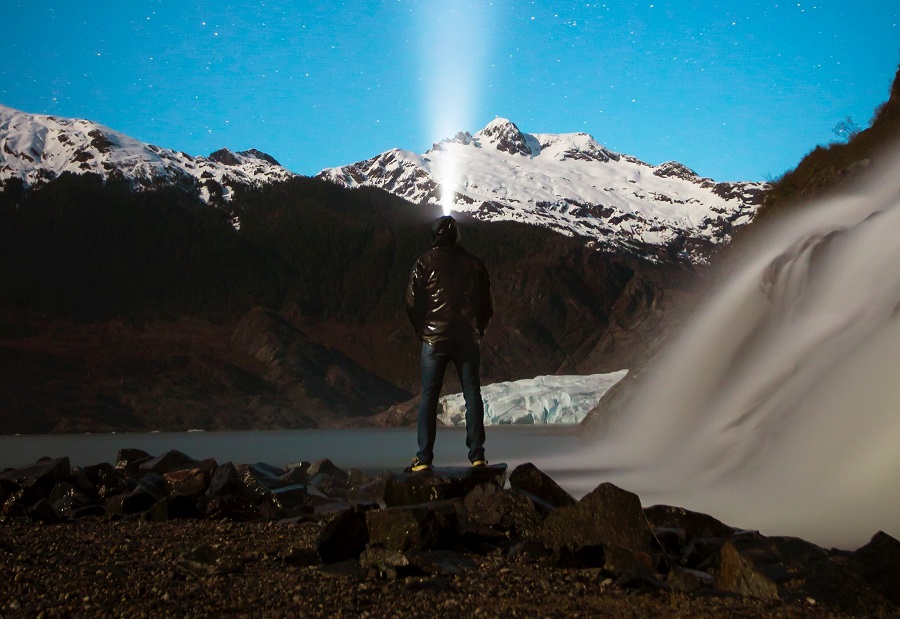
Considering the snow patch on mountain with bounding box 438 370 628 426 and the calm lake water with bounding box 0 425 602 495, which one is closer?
the calm lake water with bounding box 0 425 602 495

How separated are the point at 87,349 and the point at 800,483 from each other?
147787mm

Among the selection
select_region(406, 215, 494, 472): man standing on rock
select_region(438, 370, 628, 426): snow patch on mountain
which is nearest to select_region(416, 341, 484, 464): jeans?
select_region(406, 215, 494, 472): man standing on rock

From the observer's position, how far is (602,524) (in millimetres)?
5859

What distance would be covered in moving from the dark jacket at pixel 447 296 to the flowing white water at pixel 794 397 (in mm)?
3095

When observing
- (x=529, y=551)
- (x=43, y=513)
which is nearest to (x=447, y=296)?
(x=529, y=551)

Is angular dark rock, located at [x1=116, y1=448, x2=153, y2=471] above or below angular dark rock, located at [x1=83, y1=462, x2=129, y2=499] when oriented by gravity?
above

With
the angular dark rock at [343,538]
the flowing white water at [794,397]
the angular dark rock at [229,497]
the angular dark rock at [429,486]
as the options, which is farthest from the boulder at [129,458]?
the angular dark rock at [343,538]

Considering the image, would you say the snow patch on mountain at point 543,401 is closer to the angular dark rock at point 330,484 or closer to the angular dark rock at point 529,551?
the angular dark rock at point 330,484

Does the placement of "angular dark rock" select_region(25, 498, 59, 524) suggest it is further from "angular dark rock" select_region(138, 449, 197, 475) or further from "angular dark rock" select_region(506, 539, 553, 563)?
"angular dark rock" select_region(506, 539, 553, 563)

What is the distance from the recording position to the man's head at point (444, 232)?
837cm

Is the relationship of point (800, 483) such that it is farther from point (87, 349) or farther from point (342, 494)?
point (87, 349)

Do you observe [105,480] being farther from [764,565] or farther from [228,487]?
[764,565]

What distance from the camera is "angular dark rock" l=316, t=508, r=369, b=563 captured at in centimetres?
534

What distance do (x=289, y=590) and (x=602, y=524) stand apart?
2.27m
